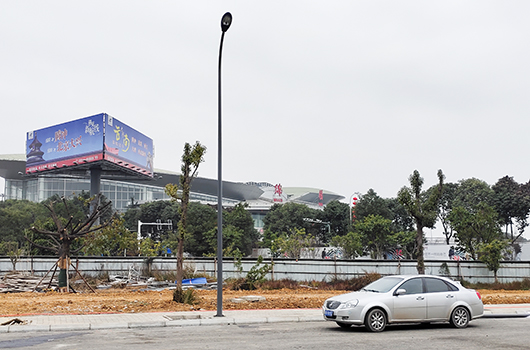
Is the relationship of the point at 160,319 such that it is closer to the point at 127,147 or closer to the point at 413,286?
the point at 413,286

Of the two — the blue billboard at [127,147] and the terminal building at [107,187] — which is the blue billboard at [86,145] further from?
the terminal building at [107,187]

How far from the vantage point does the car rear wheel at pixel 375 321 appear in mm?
12797

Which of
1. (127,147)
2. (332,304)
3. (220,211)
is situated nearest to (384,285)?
(332,304)

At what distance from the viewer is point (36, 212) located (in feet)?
265

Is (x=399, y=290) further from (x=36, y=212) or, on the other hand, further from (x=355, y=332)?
(x=36, y=212)

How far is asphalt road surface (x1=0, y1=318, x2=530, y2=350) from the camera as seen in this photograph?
10.8 meters

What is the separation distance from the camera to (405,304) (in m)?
13.1

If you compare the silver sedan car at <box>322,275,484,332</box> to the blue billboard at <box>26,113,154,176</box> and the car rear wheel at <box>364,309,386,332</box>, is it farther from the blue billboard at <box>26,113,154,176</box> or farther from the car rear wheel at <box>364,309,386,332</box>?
the blue billboard at <box>26,113,154,176</box>

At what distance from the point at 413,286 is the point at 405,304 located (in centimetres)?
61

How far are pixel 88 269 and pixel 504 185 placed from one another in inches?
2671

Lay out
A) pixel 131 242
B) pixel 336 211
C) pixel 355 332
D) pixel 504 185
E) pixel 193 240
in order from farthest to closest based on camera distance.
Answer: pixel 336 211, pixel 504 185, pixel 193 240, pixel 131 242, pixel 355 332

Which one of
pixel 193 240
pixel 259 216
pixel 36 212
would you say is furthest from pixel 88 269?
pixel 259 216

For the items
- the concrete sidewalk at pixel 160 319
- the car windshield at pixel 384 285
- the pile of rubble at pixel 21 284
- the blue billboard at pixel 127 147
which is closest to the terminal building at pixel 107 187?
the blue billboard at pixel 127 147

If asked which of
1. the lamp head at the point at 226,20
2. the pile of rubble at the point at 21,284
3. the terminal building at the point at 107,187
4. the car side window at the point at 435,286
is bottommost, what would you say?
the pile of rubble at the point at 21,284
